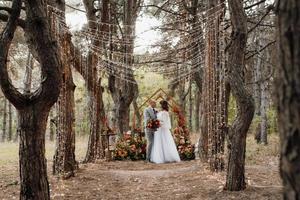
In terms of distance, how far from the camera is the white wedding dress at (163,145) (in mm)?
16016

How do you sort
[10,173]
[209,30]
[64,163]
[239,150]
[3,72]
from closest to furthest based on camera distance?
[3,72] → [239,150] → [64,163] → [209,30] → [10,173]

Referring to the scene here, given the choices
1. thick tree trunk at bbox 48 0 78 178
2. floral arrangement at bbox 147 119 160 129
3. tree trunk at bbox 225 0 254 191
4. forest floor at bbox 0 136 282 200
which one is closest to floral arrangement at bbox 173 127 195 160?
floral arrangement at bbox 147 119 160 129

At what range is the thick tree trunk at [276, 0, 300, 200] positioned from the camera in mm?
2080

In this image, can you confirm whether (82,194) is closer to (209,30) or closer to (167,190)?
(167,190)

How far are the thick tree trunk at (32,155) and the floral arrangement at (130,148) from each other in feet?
32.7

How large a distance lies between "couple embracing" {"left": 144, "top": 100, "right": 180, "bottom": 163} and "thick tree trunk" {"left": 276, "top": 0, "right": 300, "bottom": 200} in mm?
13802

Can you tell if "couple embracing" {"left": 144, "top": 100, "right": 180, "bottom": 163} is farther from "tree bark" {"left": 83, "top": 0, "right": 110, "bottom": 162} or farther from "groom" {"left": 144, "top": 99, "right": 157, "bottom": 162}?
"tree bark" {"left": 83, "top": 0, "right": 110, "bottom": 162}

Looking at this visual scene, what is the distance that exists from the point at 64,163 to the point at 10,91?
479 cm

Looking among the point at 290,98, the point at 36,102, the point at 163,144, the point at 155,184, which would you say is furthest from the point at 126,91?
the point at 290,98

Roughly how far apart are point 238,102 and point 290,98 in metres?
5.96

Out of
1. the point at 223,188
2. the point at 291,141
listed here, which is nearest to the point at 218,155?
the point at 223,188

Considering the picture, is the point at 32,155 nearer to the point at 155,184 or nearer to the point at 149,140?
the point at 155,184

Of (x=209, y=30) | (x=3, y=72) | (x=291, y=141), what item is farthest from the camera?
(x=209, y=30)

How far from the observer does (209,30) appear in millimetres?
11734
